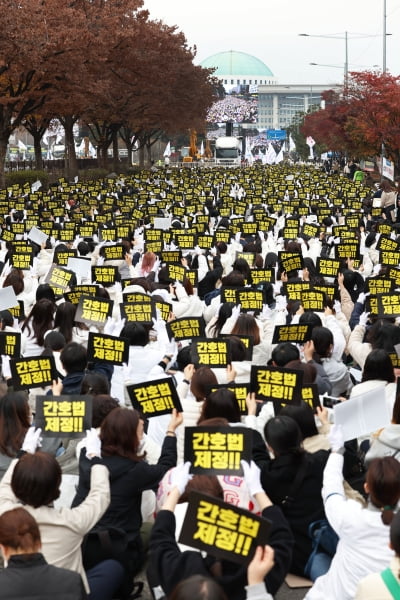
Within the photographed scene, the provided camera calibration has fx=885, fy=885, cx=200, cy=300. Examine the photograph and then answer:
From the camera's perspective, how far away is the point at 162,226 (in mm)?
17172

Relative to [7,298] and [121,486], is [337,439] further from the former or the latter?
[7,298]

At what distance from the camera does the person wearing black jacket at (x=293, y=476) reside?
4.77m

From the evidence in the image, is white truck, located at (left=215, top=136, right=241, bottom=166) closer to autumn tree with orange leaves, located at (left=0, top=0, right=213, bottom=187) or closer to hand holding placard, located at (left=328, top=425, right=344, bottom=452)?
autumn tree with orange leaves, located at (left=0, top=0, right=213, bottom=187)

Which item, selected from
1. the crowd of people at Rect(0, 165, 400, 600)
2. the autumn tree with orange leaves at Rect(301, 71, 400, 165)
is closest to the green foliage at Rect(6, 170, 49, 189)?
the autumn tree with orange leaves at Rect(301, 71, 400, 165)

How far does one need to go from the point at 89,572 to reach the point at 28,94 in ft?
101

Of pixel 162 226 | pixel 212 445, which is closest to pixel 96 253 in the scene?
pixel 162 226

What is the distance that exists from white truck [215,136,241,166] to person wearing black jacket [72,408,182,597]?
79.1 metres

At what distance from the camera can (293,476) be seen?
4.87 metres

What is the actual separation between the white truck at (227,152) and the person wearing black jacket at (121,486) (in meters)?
79.1

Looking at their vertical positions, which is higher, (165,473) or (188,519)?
(188,519)

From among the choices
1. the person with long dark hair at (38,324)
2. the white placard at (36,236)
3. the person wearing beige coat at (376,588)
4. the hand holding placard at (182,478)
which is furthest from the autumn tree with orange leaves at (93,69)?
the person wearing beige coat at (376,588)

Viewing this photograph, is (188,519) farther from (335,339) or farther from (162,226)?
(162,226)

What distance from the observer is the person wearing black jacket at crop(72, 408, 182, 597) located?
4.74 meters

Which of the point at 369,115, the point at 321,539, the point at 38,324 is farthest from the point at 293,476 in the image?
the point at 369,115
